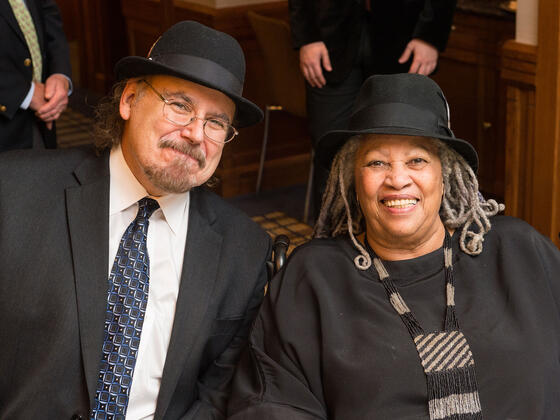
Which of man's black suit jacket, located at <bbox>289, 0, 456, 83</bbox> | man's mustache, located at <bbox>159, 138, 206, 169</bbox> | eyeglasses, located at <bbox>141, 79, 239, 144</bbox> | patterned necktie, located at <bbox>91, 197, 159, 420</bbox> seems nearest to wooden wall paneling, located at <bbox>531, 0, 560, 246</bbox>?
man's black suit jacket, located at <bbox>289, 0, 456, 83</bbox>

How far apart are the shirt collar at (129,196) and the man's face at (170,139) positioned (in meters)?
0.02

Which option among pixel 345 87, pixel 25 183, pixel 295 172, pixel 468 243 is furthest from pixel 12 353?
pixel 295 172

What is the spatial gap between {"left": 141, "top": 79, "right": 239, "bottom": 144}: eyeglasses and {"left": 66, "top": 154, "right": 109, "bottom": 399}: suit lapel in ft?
0.77

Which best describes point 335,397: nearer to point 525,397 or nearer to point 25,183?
point 525,397

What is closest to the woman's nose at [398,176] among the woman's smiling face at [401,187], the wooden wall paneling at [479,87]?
the woman's smiling face at [401,187]

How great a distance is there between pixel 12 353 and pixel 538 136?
2175 millimetres

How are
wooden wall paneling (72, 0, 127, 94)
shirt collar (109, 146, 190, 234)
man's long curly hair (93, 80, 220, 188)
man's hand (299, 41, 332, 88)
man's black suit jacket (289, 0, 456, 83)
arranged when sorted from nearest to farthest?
1. shirt collar (109, 146, 190, 234)
2. man's long curly hair (93, 80, 220, 188)
3. man's black suit jacket (289, 0, 456, 83)
4. man's hand (299, 41, 332, 88)
5. wooden wall paneling (72, 0, 127, 94)

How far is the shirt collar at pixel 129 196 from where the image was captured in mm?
2158

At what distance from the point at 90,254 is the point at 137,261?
118mm

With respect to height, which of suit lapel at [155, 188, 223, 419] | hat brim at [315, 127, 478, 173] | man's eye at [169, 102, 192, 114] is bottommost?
suit lapel at [155, 188, 223, 419]

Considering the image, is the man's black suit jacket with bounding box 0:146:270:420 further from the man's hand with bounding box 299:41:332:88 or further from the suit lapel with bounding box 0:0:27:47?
the man's hand with bounding box 299:41:332:88

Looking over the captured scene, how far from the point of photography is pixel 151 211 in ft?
7.10

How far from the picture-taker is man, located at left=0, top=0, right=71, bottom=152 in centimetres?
322

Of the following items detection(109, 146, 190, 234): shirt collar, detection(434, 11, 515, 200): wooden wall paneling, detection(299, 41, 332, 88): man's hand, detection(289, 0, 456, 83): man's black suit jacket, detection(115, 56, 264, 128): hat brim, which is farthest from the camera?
detection(434, 11, 515, 200): wooden wall paneling
